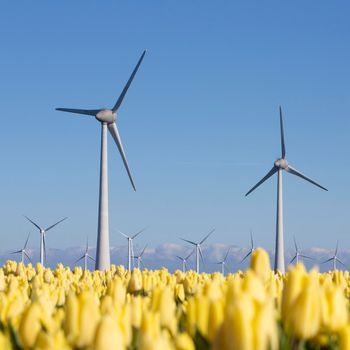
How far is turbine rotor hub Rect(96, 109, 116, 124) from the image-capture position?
3731 centimetres

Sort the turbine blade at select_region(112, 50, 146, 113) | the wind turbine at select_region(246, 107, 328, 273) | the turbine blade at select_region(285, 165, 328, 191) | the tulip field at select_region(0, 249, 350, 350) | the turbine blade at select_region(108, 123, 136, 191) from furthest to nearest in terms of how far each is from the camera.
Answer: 1. the turbine blade at select_region(285, 165, 328, 191)
2. the wind turbine at select_region(246, 107, 328, 273)
3. the turbine blade at select_region(112, 50, 146, 113)
4. the turbine blade at select_region(108, 123, 136, 191)
5. the tulip field at select_region(0, 249, 350, 350)

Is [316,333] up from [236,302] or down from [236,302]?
down

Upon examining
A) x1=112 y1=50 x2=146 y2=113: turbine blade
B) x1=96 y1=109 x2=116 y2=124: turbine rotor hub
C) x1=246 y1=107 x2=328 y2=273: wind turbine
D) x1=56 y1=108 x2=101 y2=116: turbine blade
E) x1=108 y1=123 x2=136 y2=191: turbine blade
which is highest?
x1=112 y1=50 x2=146 y2=113: turbine blade

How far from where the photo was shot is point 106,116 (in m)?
37.4

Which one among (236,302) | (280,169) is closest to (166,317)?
(236,302)

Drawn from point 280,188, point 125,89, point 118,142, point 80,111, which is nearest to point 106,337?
point 118,142

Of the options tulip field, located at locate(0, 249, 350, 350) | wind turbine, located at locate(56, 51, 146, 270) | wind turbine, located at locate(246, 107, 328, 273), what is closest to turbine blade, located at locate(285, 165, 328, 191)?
wind turbine, located at locate(246, 107, 328, 273)

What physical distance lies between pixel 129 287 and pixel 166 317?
13.8 ft

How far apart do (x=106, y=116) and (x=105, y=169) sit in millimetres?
5695

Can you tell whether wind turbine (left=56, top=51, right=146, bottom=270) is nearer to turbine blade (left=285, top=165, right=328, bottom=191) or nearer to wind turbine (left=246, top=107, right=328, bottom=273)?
wind turbine (left=246, top=107, right=328, bottom=273)

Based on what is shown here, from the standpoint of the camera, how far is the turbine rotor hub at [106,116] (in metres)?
37.3

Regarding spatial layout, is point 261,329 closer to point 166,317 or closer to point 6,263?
point 166,317

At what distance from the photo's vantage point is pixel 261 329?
2912 millimetres

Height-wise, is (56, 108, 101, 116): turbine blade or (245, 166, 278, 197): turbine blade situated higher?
(56, 108, 101, 116): turbine blade
